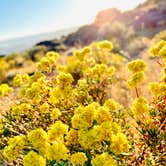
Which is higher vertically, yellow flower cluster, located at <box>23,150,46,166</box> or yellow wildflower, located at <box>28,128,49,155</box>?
yellow wildflower, located at <box>28,128,49,155</box>

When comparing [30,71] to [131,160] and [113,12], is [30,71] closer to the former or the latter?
[131,160]

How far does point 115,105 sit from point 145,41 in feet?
59.3

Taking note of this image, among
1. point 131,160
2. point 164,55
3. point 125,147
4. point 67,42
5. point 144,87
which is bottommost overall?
point 67,42

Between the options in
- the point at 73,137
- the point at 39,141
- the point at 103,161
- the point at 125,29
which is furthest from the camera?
the point at 125,29

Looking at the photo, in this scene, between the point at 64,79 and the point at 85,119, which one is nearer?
the point at 85,119

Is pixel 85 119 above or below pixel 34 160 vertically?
above

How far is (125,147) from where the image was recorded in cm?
251

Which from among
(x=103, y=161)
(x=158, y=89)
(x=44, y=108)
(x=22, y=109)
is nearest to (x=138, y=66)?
(x=158, y=89)

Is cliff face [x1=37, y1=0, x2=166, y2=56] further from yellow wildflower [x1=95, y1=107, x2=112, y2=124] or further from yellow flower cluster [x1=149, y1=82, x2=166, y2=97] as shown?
yellow wildflower [x1=95, y1=107, x2=112, y2=124]

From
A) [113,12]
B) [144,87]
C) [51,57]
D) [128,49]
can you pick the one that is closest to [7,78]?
[128,49]

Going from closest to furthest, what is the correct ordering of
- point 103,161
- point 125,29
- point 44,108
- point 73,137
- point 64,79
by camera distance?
point 103,161
point 73,137
point 64,79
point 44,108
point 125,29

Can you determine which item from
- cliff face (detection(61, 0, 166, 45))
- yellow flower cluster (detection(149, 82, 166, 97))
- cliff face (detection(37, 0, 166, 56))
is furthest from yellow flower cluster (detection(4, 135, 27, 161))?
cliff face (detection(61, 0, 166, 45))

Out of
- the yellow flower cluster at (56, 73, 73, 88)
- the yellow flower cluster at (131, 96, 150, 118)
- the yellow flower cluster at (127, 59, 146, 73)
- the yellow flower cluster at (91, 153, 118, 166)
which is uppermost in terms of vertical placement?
the yellow flower cluster at (56, 73, 73, 88)

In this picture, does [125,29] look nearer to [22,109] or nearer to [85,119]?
[22,109]
